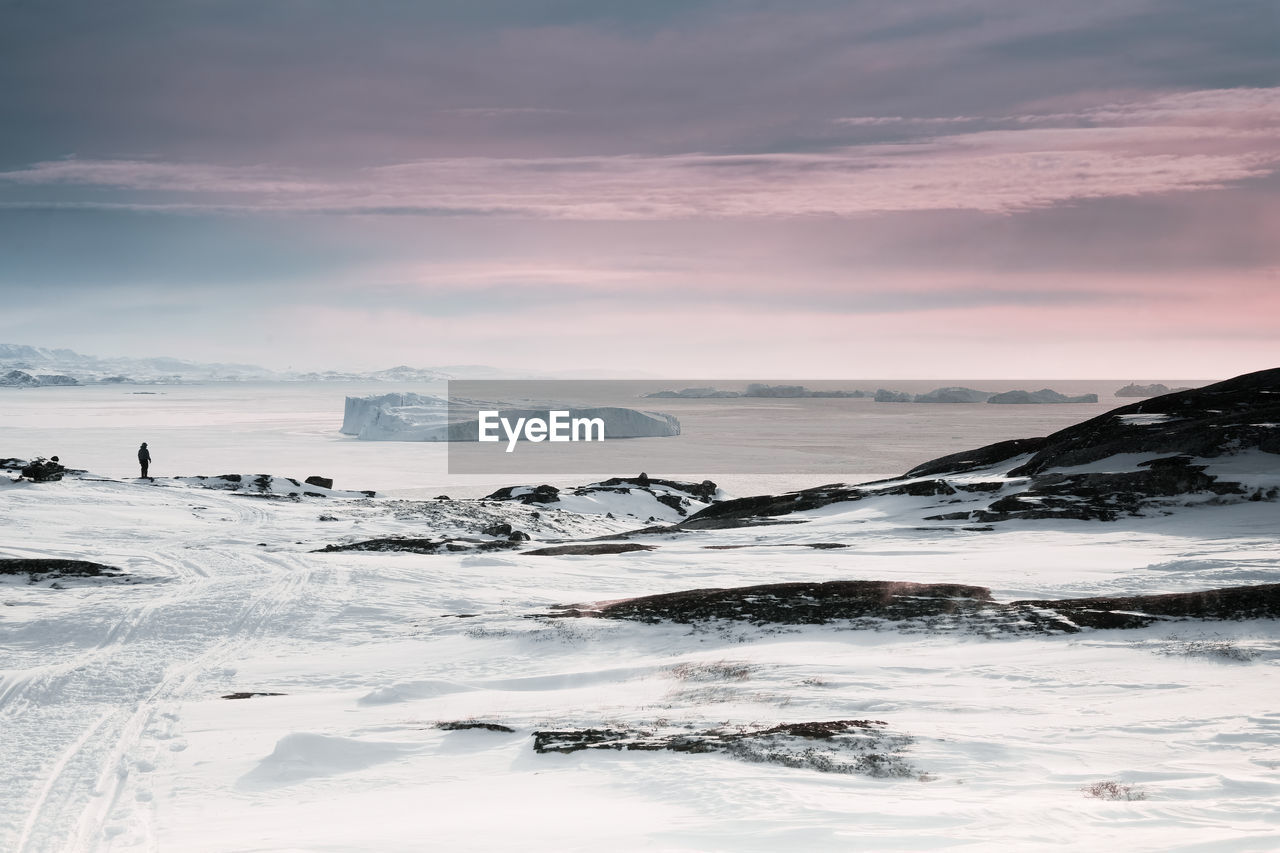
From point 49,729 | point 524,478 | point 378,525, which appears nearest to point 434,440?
point 524,478

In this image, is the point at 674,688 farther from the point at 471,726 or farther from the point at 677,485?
the point at 677,485

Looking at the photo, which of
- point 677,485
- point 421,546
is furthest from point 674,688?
point 677,485

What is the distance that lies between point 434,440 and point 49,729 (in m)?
73.9

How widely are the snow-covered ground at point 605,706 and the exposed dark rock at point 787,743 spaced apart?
162mm

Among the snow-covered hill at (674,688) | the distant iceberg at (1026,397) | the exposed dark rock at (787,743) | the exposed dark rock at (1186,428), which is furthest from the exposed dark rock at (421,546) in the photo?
the distant iceberg at (1026,397)

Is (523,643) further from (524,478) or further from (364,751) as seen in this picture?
(524,478)

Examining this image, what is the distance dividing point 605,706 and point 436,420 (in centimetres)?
8055

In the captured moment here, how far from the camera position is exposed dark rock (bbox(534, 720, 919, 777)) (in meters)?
6.73

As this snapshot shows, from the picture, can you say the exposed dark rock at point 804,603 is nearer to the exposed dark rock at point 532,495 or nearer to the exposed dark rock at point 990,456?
the exposed dark rock at point 990,456

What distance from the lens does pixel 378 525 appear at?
97.5 ft

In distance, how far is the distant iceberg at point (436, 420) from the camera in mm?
Result: 82312

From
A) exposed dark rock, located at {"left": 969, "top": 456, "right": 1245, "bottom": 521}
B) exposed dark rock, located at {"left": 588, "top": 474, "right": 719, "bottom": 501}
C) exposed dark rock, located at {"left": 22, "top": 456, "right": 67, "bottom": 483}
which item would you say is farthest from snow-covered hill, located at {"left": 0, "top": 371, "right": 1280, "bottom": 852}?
exposed dark rock, located at {"left": 588, "top": 474, "right": 719, "bottom": 501}

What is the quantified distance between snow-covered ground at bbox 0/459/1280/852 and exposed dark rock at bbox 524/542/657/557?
1722mm

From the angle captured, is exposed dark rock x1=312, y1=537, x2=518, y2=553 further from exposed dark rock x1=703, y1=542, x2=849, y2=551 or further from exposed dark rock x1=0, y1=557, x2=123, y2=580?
exposed dark rock x1=703, y1=542, x2=849, y2=551
